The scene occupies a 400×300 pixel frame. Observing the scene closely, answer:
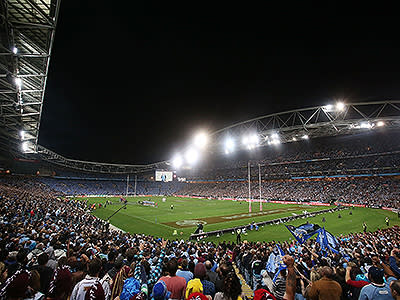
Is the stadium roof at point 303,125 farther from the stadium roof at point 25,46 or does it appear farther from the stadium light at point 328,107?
the stadium roof at point 25,46

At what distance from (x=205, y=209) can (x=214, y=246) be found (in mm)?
26163

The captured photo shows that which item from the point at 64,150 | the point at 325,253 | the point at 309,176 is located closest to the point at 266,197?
the point at 309,176

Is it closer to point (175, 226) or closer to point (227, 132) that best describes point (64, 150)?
point (227, 132)

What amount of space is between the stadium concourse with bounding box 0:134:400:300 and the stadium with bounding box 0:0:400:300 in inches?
1.8

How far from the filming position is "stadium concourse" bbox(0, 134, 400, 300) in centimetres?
361

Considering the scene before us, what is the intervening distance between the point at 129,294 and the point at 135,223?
2413 centimetres

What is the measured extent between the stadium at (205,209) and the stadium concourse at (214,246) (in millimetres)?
47

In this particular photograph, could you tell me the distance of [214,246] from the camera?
43.8 ft

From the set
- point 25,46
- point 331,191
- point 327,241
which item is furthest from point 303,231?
point 331,191

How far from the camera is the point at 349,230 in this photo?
71.8 feet

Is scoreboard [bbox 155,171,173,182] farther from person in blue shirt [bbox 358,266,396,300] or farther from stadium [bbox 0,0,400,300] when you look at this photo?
person in blue shirt [bbox 358,266,396,300]

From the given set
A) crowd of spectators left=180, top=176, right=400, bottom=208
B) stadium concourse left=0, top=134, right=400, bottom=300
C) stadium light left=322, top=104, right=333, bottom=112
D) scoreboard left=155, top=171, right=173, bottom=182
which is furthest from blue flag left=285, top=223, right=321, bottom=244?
scoreboard left=155, top=171, right=173, bottom=182

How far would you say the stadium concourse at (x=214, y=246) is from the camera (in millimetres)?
3613

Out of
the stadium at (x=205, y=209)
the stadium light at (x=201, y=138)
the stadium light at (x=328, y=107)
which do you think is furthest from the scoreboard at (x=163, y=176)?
the stadium light at (x=328, y=107)
